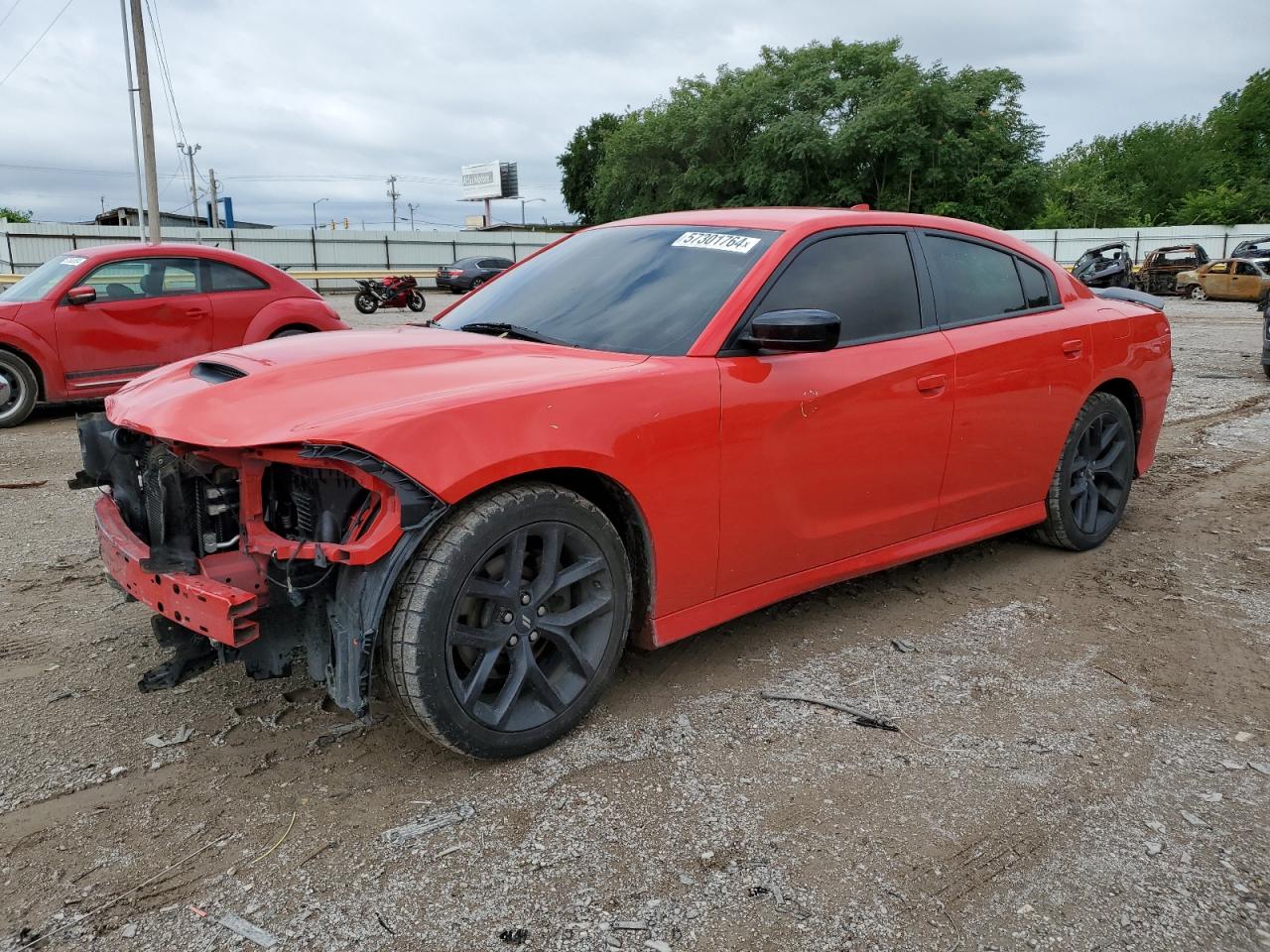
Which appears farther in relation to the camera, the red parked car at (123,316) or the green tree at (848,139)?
the green tree at (848,139)

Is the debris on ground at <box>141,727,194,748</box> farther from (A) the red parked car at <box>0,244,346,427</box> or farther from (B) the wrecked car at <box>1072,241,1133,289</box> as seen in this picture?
(B) the wrecked car at <box>1072,241,1133,289</box>

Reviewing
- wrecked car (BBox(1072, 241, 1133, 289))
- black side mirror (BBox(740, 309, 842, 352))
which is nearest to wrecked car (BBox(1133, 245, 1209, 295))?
wrecked car (BBox(1072, 241, 1133, 289))

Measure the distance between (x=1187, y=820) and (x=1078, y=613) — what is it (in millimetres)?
1613

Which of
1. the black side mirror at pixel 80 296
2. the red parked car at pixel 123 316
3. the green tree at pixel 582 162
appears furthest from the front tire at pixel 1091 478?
the green tree at pixel 582 162

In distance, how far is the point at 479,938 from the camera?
2189 mm

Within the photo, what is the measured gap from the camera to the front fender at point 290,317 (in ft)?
30.4

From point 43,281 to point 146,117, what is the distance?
16.5 metres

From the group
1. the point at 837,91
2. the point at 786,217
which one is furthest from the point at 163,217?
the point at 786,217

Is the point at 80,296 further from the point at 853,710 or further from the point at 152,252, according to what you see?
the point at 853,710

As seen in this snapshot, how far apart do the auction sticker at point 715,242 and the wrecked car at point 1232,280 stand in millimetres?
25829

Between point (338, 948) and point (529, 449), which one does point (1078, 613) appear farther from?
point (338, 948)

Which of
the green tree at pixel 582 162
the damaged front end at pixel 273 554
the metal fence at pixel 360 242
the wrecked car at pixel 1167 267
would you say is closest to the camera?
the damaged front end at pixel 273 554

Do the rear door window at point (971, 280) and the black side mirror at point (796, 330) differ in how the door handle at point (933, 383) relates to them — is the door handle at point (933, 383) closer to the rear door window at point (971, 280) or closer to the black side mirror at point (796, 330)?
the rear door window at point (971, 280)

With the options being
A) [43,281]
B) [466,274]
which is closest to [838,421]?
[43,281]
